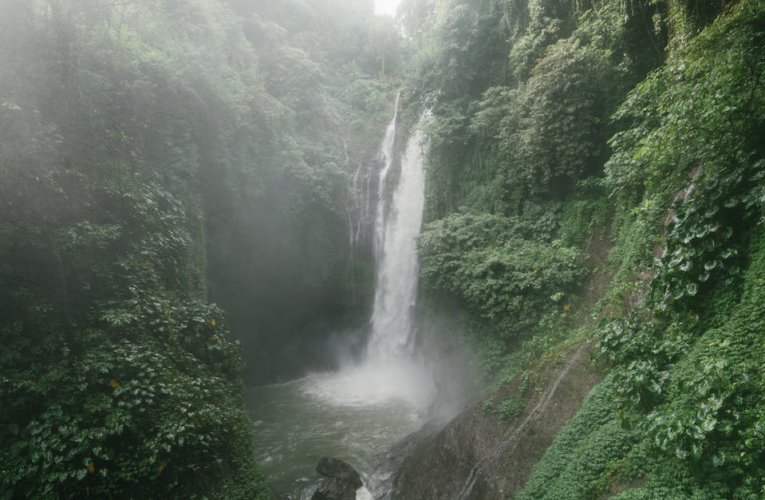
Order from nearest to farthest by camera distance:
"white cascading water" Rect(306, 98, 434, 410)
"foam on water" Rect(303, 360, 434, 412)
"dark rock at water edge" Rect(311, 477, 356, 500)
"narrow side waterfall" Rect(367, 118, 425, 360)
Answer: "dark rock at water edge" Rect(311, 477, 356, 500) < "foam on water" Rect(303, 360, 434, 412) < "white cascading water" Rect(306, 98, 434, 410) < "narrow side waterfall" Rect(367, 118, 425, 360)

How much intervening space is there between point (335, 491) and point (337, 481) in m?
0.24

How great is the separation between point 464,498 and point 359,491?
2.79 meters

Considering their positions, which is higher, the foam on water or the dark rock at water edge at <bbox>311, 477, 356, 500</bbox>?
the foam on water

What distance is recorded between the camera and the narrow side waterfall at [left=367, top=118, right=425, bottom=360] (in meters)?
16.0

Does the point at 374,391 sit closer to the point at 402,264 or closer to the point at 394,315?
the point at 394,315

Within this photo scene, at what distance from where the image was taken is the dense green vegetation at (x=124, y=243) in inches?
201

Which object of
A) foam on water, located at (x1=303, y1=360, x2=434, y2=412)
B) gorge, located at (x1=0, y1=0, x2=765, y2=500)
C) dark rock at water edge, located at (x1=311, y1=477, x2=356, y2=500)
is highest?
gorge, located at (x1=0, y1=0, x2=765, y2=500)

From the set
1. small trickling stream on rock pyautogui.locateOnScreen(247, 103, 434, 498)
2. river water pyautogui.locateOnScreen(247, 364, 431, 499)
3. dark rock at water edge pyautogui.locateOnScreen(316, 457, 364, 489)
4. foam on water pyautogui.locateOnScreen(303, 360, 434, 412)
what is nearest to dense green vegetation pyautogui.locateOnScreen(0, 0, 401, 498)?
dark rock at water edge pyautogui.locateOnScreen(316, 457, 364, 489)

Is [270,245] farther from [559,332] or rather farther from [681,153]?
[681,153]

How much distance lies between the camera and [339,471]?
9211 mm

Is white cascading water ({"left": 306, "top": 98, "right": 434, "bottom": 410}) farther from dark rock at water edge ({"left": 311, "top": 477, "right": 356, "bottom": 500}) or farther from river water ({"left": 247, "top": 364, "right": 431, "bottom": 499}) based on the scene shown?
dark rock at water edge ({"left": 311, "top": 477, "right": 356, "bottom": 500})

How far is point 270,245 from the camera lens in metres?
15.9

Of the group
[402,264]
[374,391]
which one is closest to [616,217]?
[402,264]

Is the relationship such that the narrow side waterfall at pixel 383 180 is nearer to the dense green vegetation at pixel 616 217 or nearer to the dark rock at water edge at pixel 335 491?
the dense green vegetation at pixel 616 217
